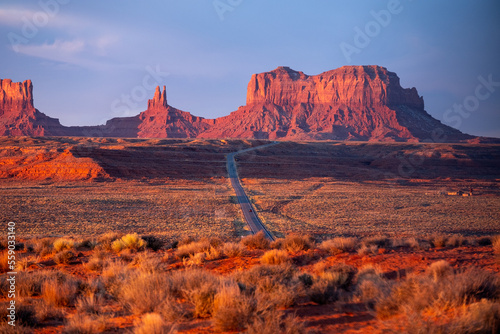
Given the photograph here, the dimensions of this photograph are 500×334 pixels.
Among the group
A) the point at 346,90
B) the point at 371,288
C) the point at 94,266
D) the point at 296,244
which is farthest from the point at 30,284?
the point at 346,90

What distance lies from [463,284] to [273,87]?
198 meters

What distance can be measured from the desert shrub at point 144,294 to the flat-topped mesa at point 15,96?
200902 millimetres

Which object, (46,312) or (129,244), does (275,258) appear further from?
(129,244)

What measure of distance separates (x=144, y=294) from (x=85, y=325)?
1085 mm

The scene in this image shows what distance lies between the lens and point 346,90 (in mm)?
190250

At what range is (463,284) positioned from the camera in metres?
5.72

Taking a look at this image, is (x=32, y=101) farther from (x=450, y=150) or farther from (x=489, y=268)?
(x=489, y=268)

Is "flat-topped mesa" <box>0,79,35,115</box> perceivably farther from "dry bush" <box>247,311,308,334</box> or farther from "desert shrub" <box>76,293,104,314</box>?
"dry bush" <box>247,311,308,334</box>

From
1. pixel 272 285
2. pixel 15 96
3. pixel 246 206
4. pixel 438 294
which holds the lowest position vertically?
pixel 246 206

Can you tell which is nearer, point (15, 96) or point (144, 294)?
point (144, 294)

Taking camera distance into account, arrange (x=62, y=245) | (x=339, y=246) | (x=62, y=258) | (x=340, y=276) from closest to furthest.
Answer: (x=340, y=276) < (x=62, y=258) < (x=339, y=246) < (x=62, y=245)

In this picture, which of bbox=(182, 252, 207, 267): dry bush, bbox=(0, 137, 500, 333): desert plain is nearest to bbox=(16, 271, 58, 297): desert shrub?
bbox=(0, 137, 500, 333): desert plain

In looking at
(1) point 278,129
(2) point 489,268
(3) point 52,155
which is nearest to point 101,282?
(2) point 489,268

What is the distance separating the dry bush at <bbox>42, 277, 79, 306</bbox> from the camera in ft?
22.4
